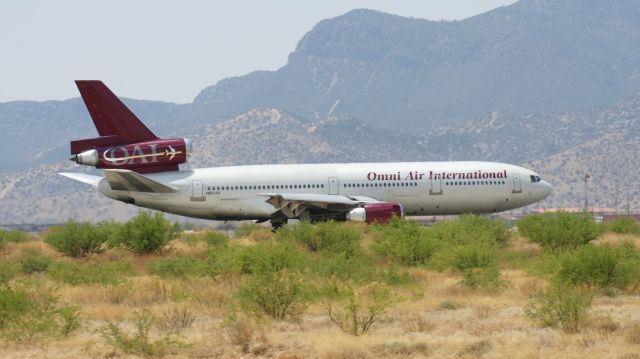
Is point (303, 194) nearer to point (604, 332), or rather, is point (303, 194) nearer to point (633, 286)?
point (633, 286)

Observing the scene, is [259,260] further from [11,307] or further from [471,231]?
[471,231]

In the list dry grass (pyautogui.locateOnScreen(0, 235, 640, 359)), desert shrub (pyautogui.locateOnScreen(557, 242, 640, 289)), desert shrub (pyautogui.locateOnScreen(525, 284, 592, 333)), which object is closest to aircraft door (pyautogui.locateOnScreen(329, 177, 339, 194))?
dry grass (pyautogui.locateOnScreen(0, 235, 640, 359))

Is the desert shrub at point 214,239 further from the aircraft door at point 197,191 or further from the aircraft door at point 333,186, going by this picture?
the aircraft door at point 333,186

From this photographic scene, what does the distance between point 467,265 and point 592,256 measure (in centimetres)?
528

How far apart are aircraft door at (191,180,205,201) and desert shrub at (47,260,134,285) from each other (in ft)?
49.6

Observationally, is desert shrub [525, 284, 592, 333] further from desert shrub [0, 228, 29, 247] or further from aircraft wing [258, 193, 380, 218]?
desert shrub [0, 228, 29, 247]

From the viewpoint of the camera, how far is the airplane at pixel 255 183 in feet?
151

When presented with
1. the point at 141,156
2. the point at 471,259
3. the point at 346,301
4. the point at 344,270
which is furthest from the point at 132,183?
the point at 346,301

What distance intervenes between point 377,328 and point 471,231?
59.1 feet

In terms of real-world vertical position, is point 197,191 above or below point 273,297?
above

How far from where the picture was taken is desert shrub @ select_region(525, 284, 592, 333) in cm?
1928

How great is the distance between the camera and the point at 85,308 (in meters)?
23.9

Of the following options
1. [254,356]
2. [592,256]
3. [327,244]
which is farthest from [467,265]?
[254,356]

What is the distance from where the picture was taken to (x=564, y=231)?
35.9 meters
